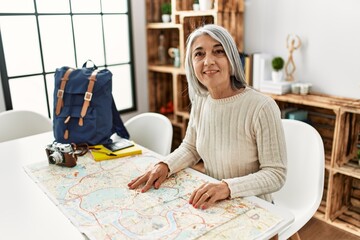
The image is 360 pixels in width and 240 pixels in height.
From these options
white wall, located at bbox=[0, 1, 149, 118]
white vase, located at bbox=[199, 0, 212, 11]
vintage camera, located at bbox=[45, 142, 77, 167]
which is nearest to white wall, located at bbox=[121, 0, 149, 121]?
white wall, located at bbox=[0, 1, 149, 118]

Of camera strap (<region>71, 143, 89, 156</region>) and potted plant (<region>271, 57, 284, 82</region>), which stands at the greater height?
potted plant (<region>271, 57, 284, 82</region>)

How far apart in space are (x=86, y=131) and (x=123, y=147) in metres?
0.23

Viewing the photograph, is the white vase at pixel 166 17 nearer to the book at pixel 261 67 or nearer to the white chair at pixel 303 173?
the book at pixel 261 67

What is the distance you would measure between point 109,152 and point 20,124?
0.97 m

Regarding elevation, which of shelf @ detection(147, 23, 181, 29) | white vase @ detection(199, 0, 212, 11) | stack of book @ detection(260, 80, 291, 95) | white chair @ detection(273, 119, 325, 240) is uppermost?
white vase @ detection(199, 0, 212, 11)

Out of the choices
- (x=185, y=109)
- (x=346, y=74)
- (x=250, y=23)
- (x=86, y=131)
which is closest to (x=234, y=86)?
(x=86, y=131)

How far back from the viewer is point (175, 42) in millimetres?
3393

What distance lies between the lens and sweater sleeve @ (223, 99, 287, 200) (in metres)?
1.24

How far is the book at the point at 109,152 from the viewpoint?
161 centimetres

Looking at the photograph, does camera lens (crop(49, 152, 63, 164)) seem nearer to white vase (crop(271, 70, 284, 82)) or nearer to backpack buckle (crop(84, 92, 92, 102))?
backpack buckle (crop(84, 92, 92, 102))

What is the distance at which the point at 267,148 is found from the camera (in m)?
1.28

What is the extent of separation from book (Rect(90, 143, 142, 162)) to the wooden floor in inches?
51.4

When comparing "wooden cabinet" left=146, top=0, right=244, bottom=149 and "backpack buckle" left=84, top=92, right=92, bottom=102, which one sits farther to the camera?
"wooden cabinet" left=146, top=0, right=244, bottom=149

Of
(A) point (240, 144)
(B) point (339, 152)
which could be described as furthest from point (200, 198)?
(B) point (339, 152)
